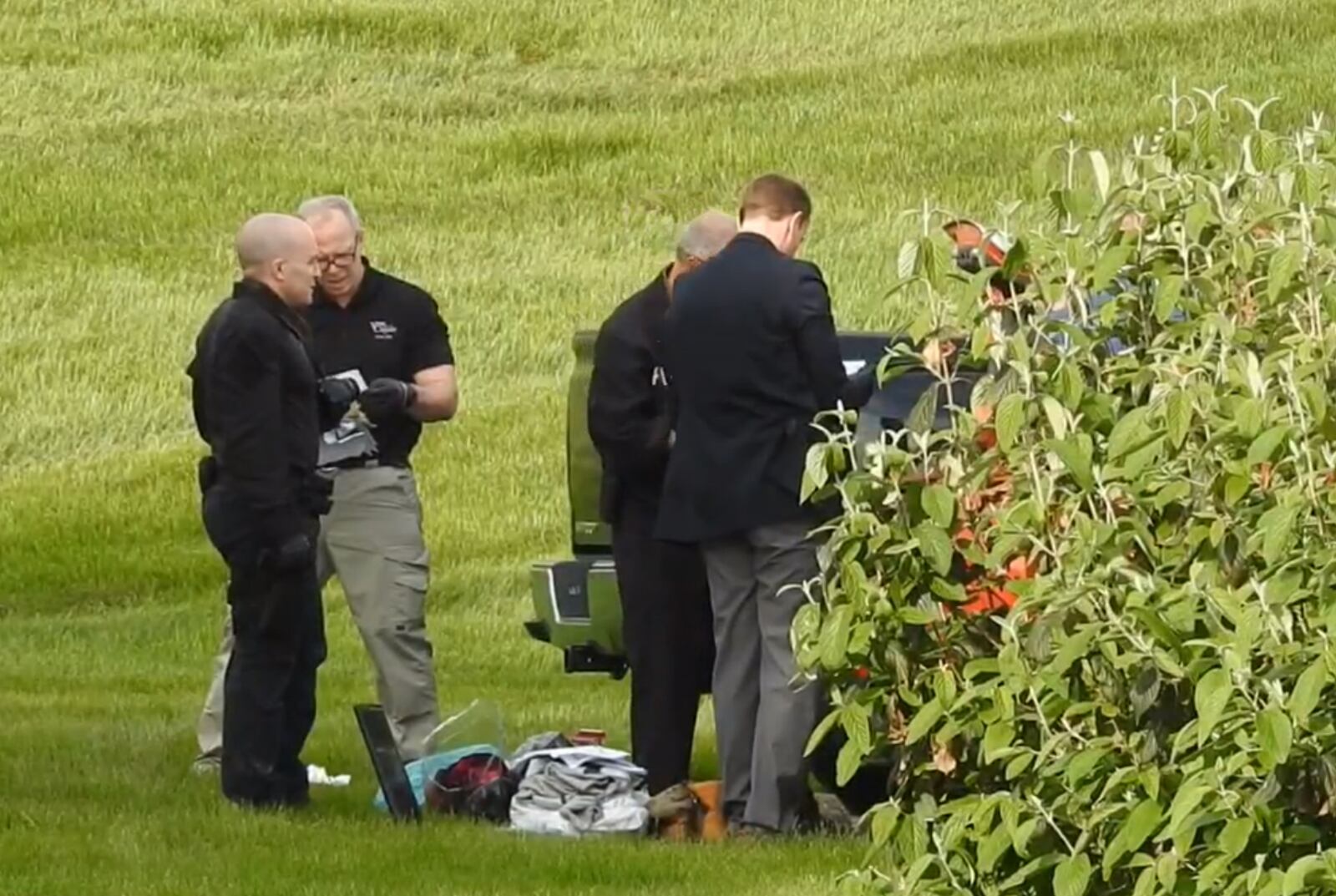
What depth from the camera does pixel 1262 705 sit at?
17.7 feet

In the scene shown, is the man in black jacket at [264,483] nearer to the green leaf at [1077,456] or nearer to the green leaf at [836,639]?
the green leaf at [836,639]

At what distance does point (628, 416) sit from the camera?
9.75m

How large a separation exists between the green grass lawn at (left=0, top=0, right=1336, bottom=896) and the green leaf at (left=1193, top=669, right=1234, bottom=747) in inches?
54.4

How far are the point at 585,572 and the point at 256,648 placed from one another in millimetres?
1663

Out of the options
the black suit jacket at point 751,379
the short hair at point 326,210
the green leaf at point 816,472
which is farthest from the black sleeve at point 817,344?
the green leaf at point 816,472

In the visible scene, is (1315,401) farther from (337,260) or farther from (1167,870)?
(337,260)

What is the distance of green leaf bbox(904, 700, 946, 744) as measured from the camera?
6215mm

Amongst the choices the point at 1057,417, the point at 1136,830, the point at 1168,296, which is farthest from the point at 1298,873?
the point at 1168,296

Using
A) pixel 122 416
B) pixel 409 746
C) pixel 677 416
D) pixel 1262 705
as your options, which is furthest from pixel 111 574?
pixel 1262 705

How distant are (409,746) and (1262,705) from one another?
535cm

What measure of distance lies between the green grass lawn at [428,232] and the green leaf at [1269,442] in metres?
1.16

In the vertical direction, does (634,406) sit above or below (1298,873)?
above

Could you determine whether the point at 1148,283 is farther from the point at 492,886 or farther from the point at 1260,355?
the point at 492,886

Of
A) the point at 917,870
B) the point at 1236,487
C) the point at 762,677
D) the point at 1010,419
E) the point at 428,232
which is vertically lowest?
the point at 762,677
